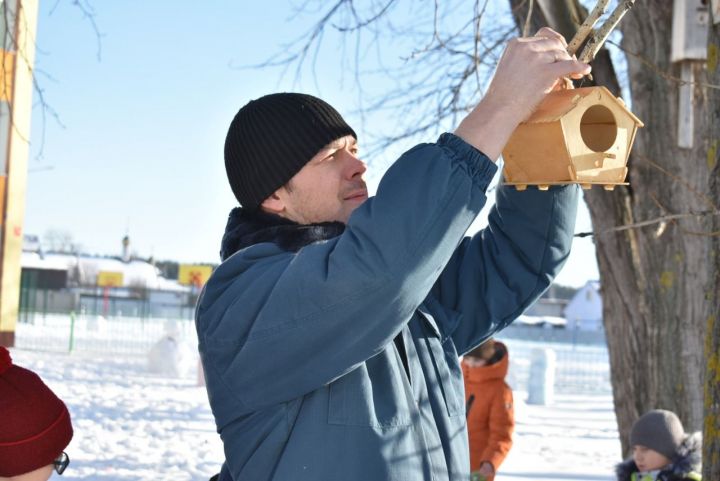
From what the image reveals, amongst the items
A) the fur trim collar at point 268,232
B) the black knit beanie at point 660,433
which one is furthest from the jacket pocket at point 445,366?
the black knit beanie at point 660,433

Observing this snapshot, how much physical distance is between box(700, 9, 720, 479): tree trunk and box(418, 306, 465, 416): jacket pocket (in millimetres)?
623

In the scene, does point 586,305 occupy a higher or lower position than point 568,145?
lower

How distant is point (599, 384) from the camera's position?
21.0m

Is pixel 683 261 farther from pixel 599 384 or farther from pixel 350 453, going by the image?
pixel 599 384

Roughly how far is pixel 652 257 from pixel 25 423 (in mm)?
3827

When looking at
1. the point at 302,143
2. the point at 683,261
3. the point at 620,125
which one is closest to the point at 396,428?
the point at 302,143

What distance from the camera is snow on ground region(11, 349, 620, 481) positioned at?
8.75 metres

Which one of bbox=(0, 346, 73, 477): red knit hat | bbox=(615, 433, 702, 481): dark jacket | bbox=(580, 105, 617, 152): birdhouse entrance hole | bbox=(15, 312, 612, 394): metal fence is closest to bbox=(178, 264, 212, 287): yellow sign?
bbox=(15, 312, 612, 394): metal fence

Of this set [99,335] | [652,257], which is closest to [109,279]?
[99,335]

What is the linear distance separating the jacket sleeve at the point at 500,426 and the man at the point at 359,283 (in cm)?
356

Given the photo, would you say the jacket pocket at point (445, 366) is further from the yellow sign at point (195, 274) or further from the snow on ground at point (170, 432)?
the yellow sign at point (195, 274)

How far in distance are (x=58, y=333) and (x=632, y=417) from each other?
2444 cm

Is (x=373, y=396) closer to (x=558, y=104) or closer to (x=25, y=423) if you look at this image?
(x=558, y=104)

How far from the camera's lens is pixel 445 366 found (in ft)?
6.29
